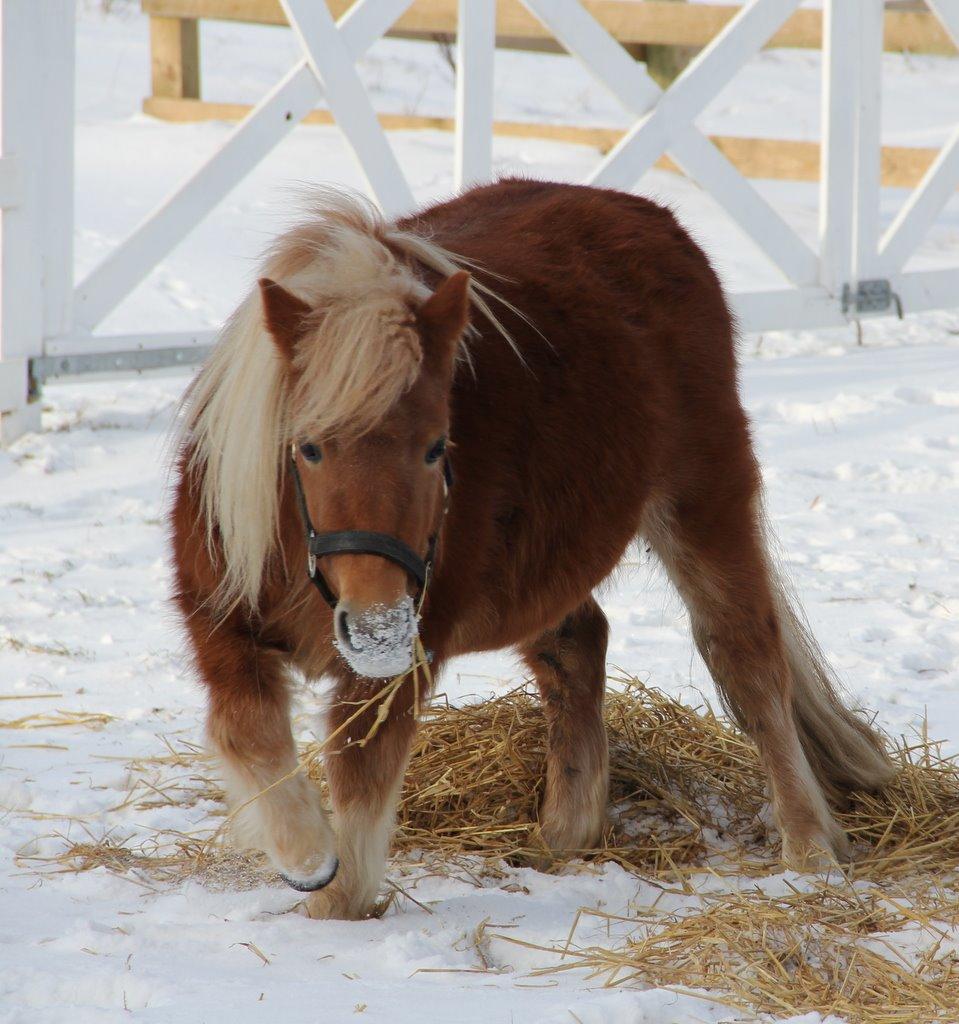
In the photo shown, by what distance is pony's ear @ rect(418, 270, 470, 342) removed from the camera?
8.04 ft

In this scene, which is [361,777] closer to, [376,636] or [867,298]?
[376,636]

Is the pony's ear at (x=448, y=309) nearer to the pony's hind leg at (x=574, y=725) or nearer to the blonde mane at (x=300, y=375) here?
the blonde mane at (x=300, y=375)

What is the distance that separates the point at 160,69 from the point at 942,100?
384 inches

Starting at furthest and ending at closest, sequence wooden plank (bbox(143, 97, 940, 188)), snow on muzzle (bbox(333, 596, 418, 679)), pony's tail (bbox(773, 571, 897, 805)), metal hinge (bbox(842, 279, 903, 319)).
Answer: wooden plank (bbox(143, 97, 940, 188))
metal hinge (bbox(842, 279, 903, 319))
pony's tail (bbox(773, 571, 897, 805))
snow on muzzle (bbox(333, 596, 418, 679))

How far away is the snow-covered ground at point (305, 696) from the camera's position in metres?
2.33

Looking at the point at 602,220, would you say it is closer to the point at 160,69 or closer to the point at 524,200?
the point at 524,200

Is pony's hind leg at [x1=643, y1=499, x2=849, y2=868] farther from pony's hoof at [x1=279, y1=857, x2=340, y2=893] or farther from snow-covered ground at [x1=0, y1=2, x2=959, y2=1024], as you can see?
pony's hoof at [x1=279, y1=857, x2=340, y2=893]

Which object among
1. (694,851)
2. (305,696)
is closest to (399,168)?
(305,696)

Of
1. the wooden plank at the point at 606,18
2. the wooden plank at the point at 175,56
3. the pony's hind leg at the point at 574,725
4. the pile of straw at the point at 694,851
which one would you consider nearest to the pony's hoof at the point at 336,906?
the pile of straw at the point at 694,851

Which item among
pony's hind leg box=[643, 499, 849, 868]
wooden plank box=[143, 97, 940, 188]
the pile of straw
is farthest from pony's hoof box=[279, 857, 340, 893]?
wooden plank box=[143, 97, 940, 188]

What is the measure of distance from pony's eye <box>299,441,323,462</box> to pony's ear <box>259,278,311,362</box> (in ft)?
0.53

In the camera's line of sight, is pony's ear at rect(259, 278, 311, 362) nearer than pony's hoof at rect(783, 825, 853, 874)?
Yes

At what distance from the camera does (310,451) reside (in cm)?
238

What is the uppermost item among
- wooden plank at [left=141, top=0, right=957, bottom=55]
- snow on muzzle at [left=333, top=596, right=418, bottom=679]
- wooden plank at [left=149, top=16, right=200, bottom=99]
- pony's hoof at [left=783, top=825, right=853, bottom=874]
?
wooden plank at [left=141, top=0, right=957, bottom=55]
